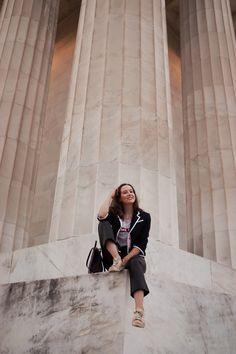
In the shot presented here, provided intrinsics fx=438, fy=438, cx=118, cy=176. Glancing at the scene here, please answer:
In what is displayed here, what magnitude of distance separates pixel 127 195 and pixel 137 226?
2.19ft

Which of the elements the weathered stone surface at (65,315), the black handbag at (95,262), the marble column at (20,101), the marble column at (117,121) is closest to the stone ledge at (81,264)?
the marble column at (117,121)

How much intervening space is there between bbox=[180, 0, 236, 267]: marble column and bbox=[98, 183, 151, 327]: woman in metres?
8.85

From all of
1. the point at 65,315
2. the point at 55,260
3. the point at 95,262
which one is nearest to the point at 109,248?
the point at 95,262

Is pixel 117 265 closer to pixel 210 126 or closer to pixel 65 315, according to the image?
pixel 65 315

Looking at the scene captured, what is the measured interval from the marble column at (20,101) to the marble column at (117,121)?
6.14m

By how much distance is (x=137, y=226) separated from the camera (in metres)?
8.41

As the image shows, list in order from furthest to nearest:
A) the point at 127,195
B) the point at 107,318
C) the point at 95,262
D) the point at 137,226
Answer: the point at 127,195 → the point at 95,262 → the point at 137,226 → the point at 107,318

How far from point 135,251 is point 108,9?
1079 centimetres

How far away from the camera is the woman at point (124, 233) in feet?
25.9

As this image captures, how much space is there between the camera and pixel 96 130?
13000 mm

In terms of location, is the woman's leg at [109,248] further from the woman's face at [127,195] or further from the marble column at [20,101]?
the marble column at [20,101]

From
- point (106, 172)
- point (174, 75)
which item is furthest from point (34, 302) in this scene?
point (174, 75)

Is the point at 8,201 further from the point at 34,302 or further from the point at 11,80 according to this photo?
the point at 34,302

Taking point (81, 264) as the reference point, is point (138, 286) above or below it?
below
